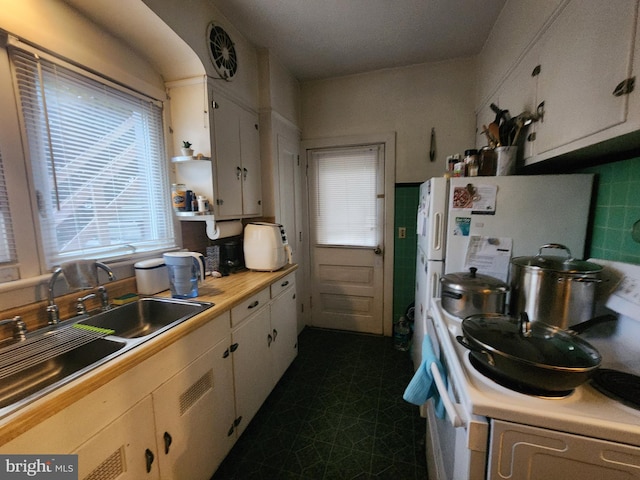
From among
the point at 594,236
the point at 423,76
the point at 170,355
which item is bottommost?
the point at 170,355

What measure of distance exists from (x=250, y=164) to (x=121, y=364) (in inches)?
66.5

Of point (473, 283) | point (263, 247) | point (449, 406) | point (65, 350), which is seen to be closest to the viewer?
point (449, 406)

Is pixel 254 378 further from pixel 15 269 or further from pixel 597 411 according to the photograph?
pixel 597 411

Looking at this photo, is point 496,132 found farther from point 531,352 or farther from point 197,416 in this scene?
point 197,416

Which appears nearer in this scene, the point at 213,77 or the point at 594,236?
the point at 594,236

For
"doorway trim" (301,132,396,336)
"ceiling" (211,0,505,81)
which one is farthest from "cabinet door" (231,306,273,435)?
"ceiling" (211,0,505,81)

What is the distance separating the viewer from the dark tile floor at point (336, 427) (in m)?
1.45

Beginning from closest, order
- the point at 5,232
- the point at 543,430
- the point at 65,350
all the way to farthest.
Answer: the point at 543,430 < the point at 65,350 < the point at 5,232

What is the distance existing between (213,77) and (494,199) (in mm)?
1875

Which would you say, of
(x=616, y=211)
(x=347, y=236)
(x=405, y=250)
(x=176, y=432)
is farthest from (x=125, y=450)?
(x=405, y=250)

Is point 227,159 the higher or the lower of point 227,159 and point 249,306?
the higher

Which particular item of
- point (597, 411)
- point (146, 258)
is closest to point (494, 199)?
point (597, 411)

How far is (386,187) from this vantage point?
2.71 metres

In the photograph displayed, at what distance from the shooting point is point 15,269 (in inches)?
44.6
